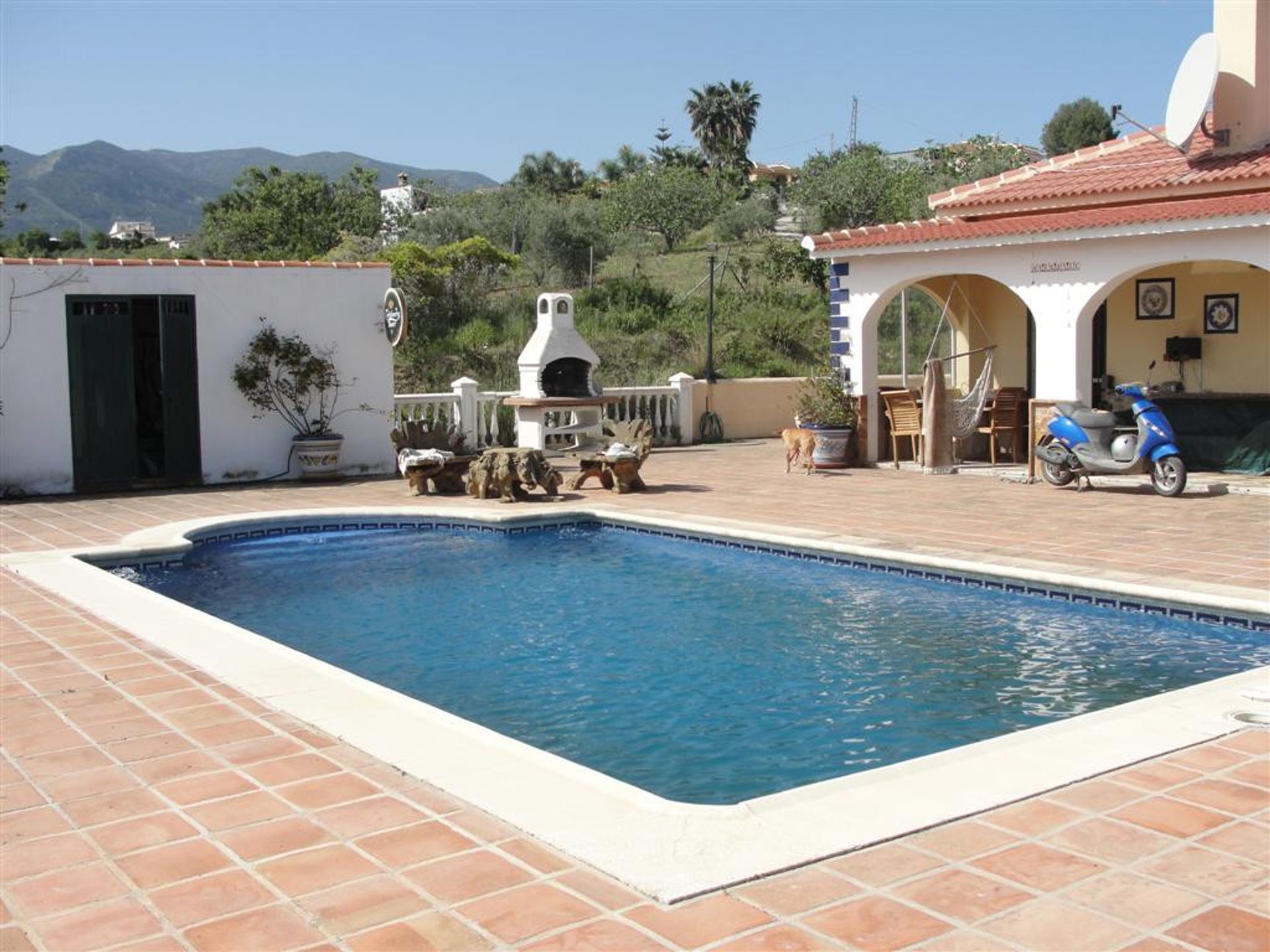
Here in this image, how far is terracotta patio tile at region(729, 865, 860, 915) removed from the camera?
327 cm

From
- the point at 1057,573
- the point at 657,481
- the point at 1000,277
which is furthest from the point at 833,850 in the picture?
the point at 1000,277

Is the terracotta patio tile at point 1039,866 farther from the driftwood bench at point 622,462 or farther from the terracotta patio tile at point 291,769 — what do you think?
the driftwood bench at point 622,462

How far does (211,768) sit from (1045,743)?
119 inches

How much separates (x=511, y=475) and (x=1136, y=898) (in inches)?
389

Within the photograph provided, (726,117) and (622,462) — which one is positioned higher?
(726,117)

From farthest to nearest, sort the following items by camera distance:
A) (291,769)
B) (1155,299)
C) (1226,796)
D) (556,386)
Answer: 1. (556,386)
2. (1155,299)
3. (291,769)
4. (1226,796)

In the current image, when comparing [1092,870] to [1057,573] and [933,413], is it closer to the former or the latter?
[1057,573]

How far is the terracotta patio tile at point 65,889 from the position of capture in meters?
3.38

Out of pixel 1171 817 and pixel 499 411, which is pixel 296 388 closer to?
pixel 499 411

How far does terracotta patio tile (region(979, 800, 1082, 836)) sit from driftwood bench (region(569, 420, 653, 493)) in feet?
31.4

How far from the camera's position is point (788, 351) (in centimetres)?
2961

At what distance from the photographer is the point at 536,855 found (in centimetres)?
364

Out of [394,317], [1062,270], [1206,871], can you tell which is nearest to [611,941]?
[1206,871]

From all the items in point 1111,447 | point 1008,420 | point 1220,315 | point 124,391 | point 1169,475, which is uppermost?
point 1220,315
